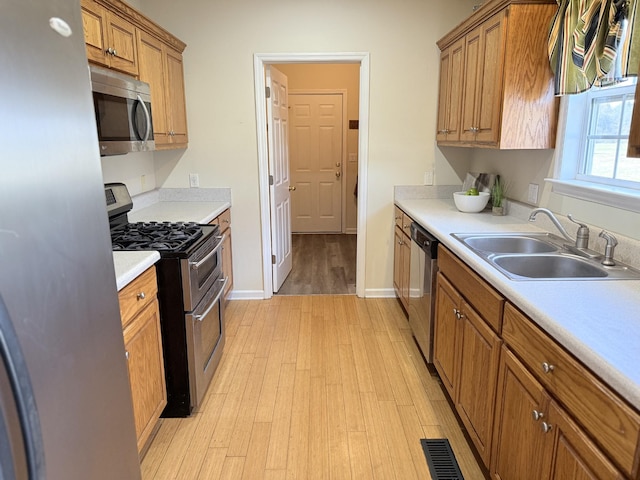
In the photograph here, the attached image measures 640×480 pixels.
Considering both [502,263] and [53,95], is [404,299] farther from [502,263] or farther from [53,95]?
[53,95]

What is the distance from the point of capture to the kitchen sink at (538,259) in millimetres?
1759

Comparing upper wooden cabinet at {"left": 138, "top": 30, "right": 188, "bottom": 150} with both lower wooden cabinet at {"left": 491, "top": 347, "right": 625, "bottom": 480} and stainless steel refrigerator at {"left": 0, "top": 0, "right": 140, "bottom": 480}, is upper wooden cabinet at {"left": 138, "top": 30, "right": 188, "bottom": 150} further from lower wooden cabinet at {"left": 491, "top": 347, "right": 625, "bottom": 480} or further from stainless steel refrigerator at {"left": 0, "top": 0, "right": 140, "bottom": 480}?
lower wooden cabinet at {"left": 491, "top": 347, "right": 625, "bottom": 480}

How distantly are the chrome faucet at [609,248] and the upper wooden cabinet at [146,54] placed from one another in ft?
8.09

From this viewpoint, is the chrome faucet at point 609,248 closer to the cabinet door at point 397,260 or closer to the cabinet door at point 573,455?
the cabinet door at point 573,455

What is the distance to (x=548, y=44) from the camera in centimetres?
228

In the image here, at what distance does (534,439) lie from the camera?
1374 mm

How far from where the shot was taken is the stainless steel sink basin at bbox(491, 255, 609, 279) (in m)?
1.93

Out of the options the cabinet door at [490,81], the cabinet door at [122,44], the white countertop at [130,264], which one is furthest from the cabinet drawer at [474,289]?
the cabinet door at [122,44]

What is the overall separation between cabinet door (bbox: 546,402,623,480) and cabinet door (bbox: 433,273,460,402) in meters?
0.90

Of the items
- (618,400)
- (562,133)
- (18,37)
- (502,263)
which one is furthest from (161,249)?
(562,133)

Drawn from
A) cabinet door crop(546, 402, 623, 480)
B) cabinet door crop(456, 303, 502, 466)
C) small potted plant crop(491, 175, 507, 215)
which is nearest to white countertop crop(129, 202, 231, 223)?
cabinet door crop(456, 303, 502, 466)

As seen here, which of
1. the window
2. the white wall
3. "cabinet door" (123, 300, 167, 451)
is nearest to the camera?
"cabinet door" (123, 300, 167, 451)

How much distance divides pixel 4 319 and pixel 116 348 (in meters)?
0.52

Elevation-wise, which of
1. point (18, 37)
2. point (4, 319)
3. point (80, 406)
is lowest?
point (80, 406)
